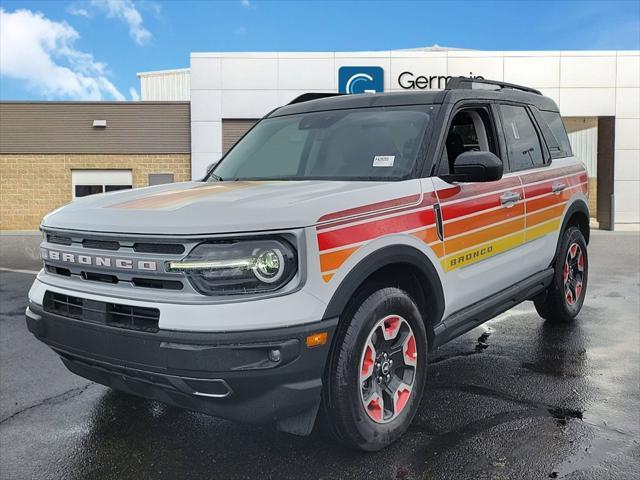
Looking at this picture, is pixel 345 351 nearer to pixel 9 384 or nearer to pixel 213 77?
pixel 9 384

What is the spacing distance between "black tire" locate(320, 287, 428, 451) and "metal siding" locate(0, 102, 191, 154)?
19.7 meters

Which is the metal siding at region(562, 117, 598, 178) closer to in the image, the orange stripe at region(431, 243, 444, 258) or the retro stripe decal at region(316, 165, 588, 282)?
the retro stripe decal at region(316, 165, 588, 282)

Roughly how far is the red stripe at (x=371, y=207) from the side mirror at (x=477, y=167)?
1.21 ft

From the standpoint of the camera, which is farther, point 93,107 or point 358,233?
point 93,107

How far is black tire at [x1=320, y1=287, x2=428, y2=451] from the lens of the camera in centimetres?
282

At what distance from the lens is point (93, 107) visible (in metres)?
21.9

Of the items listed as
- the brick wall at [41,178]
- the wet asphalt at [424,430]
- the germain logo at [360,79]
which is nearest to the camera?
the wet asphalt at [424,430]

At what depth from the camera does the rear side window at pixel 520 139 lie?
450cm

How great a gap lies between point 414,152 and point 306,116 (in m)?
1.11

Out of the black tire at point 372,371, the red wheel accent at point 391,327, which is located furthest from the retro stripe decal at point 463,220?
the red wheel accent at point 391,327

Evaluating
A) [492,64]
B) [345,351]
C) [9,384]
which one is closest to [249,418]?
[345,351]

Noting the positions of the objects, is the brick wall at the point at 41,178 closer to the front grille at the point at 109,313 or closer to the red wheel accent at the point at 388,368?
the front grille at the point at 109,313

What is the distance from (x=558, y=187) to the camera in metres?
5.04

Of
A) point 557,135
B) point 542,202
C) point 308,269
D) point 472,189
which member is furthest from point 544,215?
point 308,269
